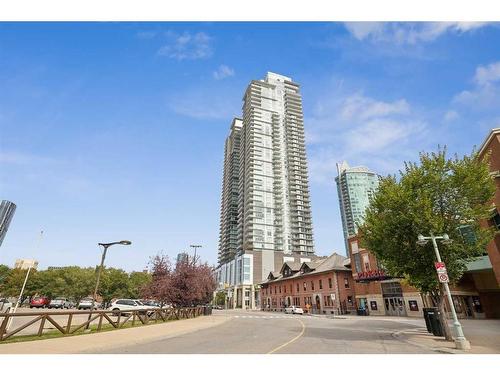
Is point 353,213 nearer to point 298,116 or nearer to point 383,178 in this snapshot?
point 298,116

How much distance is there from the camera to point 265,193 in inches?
5044

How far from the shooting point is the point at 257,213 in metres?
123

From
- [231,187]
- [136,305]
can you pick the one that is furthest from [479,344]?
[231,187]

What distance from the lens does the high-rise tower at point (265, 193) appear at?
376ft

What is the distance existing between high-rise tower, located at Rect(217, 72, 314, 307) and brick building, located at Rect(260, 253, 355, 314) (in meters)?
44.1

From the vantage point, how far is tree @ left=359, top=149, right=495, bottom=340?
14.7m

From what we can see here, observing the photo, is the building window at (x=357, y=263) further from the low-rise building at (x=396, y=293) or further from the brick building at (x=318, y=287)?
the brick building at (x=318, y=287)

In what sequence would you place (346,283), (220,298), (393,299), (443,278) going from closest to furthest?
1. (443,278)
2. (393,299)
3. (346,283)
4. (220,298)

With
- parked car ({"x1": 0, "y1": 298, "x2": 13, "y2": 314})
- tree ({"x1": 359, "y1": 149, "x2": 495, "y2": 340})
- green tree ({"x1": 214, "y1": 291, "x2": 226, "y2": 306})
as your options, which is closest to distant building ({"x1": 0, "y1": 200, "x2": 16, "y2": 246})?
green tree ({"x1": 214, "y1": 291, "x2": 226, "y2": 306})

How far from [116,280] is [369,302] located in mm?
51285

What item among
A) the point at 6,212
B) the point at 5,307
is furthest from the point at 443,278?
the point at 6,212

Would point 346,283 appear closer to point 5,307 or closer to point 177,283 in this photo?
point 177,283

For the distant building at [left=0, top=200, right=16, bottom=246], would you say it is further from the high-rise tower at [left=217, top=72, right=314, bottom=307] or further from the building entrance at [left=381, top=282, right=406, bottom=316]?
the building entrance at [left=381, top=282, right=406, bottom=316]

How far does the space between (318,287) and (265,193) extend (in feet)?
254
